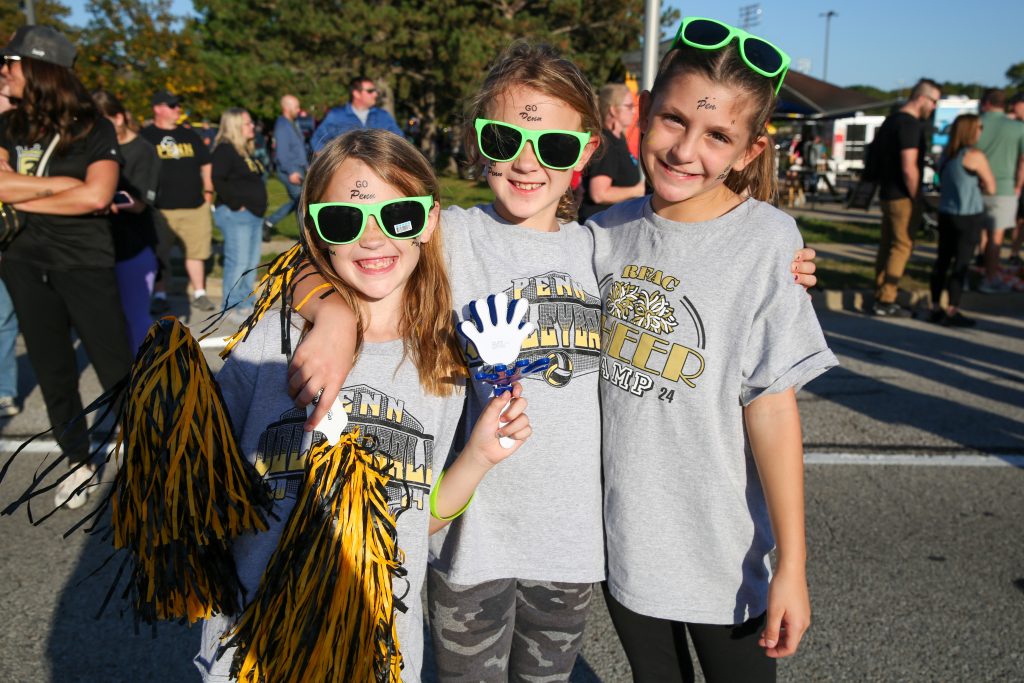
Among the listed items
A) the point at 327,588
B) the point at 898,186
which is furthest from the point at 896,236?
the point at 327,588

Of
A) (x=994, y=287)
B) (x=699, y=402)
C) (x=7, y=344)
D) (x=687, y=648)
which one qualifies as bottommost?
(x=994, y=287)

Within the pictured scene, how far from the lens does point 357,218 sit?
154 cm

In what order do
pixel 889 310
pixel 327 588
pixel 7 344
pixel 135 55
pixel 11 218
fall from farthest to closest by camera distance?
pixel 135 55 < pixel 889 310 < pixel 7 344 < pixel 11 218 < pixel 327 588

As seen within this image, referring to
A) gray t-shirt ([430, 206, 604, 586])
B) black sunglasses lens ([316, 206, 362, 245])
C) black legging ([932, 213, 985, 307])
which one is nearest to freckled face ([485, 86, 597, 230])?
gray t-shirt ([430, 206, 604, 586])

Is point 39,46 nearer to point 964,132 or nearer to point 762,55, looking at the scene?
point 762,55

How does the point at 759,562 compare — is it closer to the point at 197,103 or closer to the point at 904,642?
the point at 904,642

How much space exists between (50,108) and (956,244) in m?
7.03

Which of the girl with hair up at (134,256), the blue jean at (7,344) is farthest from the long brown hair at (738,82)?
the blue jean at (7,344)

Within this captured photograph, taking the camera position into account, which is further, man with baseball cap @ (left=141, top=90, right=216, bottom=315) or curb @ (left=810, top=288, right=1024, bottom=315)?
curb @ (left=810, top=288, right=1024, bottom=315)

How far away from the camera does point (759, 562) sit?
1611mm

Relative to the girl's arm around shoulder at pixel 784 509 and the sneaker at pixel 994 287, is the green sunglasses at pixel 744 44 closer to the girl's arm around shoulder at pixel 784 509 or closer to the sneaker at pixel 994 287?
the girl's arm around shoulder at pixel 784 509

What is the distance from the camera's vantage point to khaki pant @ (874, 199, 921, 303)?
739cm

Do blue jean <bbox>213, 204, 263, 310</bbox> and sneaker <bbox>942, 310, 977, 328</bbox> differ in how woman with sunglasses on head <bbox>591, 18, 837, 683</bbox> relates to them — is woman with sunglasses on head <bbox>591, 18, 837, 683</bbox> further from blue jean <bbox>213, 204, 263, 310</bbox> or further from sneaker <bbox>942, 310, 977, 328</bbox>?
sneaker <bbox>942, 310, 977, 328</bbox>

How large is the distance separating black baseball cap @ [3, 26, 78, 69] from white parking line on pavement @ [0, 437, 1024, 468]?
199 centimetres
